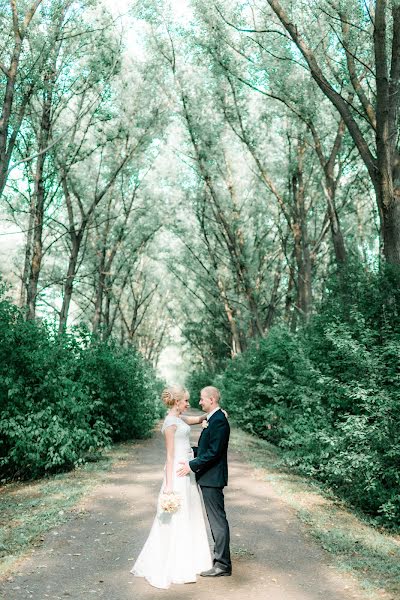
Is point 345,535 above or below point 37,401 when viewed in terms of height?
below

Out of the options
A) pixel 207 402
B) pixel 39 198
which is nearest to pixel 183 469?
pixel 207 402

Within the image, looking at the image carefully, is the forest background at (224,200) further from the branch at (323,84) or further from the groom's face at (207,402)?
the groom's face at (207,402)

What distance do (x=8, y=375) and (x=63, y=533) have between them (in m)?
3.91

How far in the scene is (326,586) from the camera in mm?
5414

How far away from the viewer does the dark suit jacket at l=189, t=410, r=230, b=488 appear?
5.62m

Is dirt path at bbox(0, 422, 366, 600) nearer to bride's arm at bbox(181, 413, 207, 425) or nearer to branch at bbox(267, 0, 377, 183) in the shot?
bride's arm at bbox(181, 413, 207, 425)

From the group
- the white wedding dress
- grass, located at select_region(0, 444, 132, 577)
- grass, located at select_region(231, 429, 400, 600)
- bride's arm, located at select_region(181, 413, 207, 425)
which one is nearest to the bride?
the white wedding dress

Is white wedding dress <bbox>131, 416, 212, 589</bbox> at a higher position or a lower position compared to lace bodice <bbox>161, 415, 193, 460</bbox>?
lower

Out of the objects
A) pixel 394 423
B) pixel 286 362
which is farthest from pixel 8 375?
pixel 286 362

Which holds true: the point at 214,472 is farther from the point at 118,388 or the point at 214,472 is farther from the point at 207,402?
the point at 118,388

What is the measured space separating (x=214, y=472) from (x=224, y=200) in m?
21.3

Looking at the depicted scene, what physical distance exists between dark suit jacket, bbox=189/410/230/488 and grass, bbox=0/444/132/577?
6.46ft

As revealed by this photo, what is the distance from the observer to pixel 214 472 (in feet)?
18.8

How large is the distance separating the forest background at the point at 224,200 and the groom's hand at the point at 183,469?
3.23 meters
